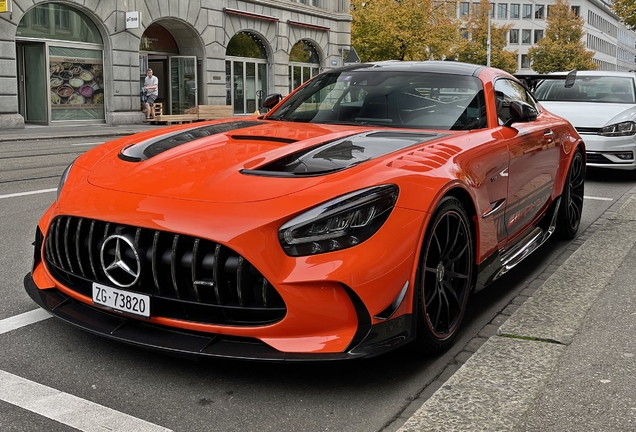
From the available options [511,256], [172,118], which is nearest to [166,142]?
[511,256]

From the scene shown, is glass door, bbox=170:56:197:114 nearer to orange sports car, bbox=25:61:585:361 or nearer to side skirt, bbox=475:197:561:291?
side skirt, bbox=475:197:561:291

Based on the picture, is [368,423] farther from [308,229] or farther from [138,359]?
[138,359]

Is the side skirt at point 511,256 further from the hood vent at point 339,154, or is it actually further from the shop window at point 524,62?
the shop window at point 524,62

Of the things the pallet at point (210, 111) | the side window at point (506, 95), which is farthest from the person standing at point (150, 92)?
the side window at point (506, 95)

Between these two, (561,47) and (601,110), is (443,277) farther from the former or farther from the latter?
(561,47)

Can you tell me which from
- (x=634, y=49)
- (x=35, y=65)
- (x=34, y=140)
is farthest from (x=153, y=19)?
(x=634, y=49)

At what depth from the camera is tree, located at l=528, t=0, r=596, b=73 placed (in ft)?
269

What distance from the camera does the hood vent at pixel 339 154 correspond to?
3.27 meters

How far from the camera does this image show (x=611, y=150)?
10.2 meters

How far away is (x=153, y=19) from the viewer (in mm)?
26000

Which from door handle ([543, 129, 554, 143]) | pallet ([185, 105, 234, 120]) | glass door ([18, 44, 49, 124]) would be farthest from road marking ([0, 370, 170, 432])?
pallet ([185, 105, 234, 120])

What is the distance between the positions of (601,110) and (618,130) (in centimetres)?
57

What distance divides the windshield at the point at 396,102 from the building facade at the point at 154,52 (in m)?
18.0

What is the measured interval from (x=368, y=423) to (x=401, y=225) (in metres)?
0.80
